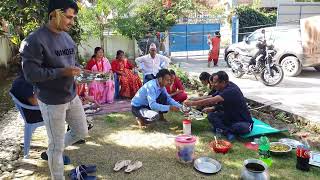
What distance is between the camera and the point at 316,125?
223 inches

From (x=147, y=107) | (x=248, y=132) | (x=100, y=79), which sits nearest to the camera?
(x=248, y=132)

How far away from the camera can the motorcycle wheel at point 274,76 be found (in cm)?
904

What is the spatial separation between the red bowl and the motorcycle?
490 centimetres

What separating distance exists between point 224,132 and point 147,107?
134cm

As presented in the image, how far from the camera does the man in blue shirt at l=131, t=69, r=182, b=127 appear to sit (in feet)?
17.3

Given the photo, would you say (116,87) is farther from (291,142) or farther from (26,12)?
(291,142)

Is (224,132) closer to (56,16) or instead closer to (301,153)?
(301,153)

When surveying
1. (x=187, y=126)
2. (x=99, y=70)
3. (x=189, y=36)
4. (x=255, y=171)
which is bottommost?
(x=255, y=171)

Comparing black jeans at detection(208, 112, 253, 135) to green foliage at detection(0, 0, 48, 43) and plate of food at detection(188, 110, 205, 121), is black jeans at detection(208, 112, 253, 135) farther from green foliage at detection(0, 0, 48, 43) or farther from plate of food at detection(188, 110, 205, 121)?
green foliage at detection(0, 0, 48, 43)

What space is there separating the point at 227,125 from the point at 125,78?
11.1 ft

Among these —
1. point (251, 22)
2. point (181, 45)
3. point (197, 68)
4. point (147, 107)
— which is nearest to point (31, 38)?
point (147, 107)

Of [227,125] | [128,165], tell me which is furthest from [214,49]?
[128,165]

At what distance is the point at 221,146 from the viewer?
15.4ft

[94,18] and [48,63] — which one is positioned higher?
[94,18]
